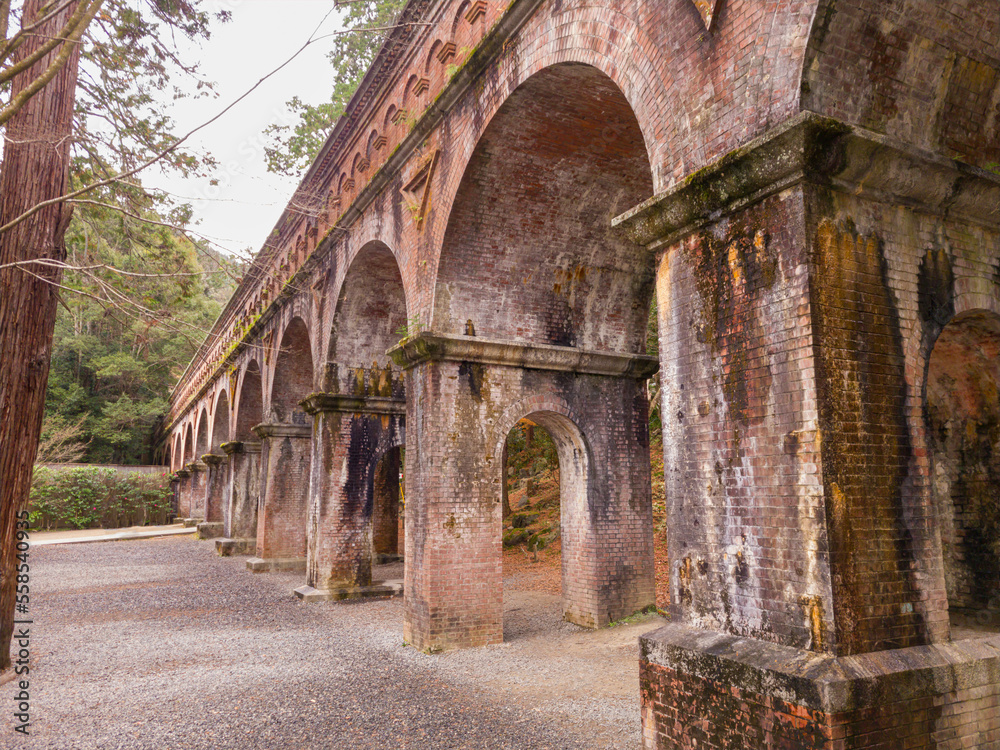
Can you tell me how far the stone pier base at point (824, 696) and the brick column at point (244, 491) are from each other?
18881mm

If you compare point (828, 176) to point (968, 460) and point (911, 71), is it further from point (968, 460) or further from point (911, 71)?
point (968, 460)

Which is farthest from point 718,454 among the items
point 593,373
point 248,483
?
point 248,483

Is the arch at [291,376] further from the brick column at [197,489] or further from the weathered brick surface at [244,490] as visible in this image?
the brick column at [197,489]

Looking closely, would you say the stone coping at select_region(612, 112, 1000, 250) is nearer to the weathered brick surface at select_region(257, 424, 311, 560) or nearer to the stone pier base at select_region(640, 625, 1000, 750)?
the stone pier base at select_region(640, 625, 1000, 750)

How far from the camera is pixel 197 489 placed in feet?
110

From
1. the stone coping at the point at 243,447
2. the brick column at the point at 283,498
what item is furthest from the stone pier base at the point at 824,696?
the stone coping at the point at 243,447

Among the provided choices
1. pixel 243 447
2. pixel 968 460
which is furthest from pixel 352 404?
pixel 968 460

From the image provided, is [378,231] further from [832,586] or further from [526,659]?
[832,586]

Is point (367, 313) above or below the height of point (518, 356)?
above

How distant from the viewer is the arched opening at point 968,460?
462 cm

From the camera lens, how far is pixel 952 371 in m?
4.82

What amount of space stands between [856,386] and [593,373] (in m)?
5.91

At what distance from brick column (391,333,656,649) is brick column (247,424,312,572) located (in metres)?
8.64

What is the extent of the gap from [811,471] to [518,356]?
18.5 ft
